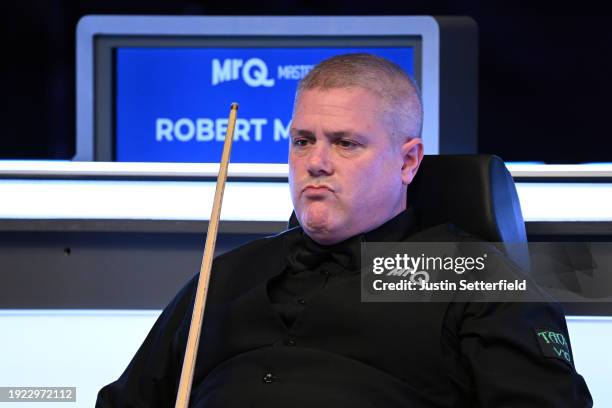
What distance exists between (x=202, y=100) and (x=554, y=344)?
2182 mm

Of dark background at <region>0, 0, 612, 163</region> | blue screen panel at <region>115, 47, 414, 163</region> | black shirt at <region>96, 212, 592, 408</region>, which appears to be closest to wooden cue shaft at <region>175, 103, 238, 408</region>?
black shirt at <region>96, 212, 592, 408</region>

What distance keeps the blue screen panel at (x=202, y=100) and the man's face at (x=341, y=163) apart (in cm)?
167

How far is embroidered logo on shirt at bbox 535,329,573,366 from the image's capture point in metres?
1.46

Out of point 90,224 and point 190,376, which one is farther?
point 90,224

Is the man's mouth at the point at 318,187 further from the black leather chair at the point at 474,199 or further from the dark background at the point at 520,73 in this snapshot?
the dark background at the point at 520,73

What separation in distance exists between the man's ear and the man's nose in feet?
0.48

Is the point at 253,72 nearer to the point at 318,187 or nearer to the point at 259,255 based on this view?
the point at 259,255

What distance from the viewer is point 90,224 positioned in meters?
2.22

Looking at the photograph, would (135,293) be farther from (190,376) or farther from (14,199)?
(190,376)

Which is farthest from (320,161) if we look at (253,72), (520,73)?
(520,73)

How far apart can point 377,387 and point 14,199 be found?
106cm

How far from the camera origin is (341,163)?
166 cm

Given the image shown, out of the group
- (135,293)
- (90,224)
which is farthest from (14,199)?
(135,293)

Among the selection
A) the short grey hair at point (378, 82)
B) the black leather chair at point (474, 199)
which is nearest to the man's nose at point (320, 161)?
the short grey hair at point (378, 82)
